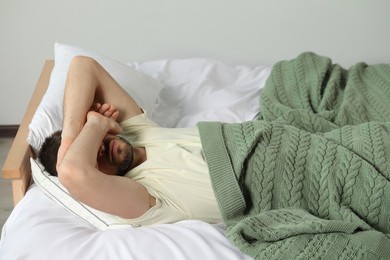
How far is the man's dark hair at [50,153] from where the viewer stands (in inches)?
62.4

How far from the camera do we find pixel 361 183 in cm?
148

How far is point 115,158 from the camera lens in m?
1.59

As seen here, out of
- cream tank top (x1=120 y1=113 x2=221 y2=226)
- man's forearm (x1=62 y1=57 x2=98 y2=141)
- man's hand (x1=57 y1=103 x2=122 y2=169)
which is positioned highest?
man's forearm (x1=62 y1=57 x2=98 y2=141)

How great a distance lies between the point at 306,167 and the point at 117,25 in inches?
49.8

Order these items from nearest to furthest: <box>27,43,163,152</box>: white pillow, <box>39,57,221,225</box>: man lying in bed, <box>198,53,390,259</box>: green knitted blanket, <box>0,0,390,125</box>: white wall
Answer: <box>198,53,390,259</box>: green knitted blanket
<box>39,57,221,225</box>: man lying in bed
<box>27,43,163,152</box>: white pillow
<box>0,0,390,125</box>: white wall

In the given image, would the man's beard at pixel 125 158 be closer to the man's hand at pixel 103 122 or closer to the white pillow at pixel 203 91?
the man's hand at pixel 103 122

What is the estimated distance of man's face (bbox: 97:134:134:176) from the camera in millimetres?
1586

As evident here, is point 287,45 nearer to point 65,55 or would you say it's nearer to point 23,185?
point 65,55

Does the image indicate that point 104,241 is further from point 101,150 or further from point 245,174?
point 245,174

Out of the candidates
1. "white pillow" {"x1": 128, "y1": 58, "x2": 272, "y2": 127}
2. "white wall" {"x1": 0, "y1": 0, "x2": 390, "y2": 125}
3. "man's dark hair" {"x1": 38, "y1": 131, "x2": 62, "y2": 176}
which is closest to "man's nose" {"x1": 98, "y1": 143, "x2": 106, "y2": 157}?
A: "man's dark hair" {"x1": 38, "y1": 131, "x2": 62, "y2": 176}

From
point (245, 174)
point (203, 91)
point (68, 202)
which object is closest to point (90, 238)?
point (68, 202)

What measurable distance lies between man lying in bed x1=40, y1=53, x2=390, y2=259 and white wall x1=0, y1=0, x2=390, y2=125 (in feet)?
2.41

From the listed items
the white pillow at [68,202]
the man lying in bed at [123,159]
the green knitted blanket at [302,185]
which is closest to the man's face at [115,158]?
the man lying in bed at [123,159]

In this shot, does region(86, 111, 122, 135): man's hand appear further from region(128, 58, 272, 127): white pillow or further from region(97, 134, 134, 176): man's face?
region(128, 58, 272, 127): white pillow
